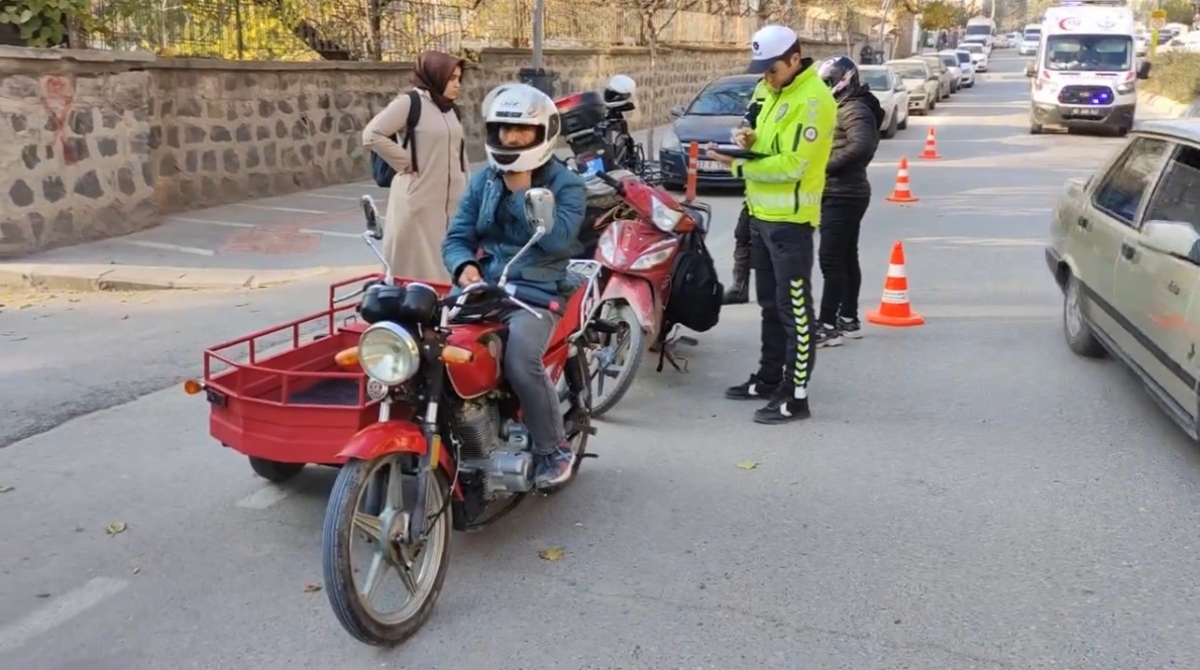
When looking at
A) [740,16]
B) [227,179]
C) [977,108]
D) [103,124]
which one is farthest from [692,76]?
[103,124]

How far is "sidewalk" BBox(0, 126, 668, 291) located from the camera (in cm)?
924

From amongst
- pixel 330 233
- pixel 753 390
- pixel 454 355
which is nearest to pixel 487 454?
pixel 454 355

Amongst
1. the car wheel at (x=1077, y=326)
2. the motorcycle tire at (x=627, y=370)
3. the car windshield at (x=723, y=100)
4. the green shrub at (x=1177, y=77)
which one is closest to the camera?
the motorcycle tire at (x=627, y=370)

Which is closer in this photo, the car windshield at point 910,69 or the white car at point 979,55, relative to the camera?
the car windshield at point 910,69

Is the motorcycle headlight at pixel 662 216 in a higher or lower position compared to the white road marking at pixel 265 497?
higher

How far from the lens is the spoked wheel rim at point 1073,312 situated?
7.36 m

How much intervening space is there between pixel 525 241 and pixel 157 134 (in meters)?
8.60

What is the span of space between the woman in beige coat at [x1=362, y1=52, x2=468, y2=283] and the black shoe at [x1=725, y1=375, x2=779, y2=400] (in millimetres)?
1844

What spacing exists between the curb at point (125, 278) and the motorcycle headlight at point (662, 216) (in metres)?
4.13

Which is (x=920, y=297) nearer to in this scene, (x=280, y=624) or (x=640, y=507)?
(x=640, y=507)

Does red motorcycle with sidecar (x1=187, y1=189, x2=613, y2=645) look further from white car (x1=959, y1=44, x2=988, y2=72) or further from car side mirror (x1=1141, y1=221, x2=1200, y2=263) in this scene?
white car (x1=959, y1=44, x2=988, y2=72)

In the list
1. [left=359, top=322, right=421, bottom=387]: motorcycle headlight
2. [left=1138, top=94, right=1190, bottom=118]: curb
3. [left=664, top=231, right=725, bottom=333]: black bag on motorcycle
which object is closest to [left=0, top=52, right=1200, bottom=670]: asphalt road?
[left=664, top=231, right=725, bottom=333]: black bag on motorcycle

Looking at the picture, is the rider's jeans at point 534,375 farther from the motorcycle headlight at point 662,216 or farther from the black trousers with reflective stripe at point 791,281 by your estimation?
the motorcycle headlight at point 662,216

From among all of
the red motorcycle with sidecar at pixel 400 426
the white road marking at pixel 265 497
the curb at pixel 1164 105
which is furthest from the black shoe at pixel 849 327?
the curb at pixel 1164 105
